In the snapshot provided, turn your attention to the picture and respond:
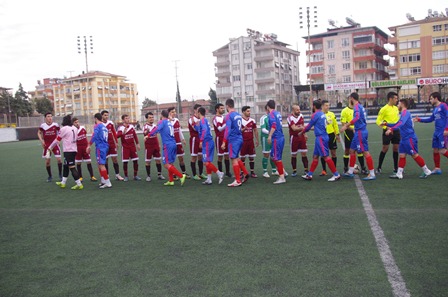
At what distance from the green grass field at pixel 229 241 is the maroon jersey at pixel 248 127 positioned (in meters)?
1.77

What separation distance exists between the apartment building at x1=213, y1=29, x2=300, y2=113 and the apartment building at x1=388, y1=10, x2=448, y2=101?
22.0 m

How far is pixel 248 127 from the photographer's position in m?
10.7

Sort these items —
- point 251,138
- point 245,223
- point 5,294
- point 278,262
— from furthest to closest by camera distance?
point 251,138
point 245,223
point 278,262
point 5,294

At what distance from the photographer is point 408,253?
186 inches

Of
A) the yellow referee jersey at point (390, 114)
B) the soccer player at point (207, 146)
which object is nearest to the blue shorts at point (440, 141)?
the yellow referee jersey at point (390, 114)

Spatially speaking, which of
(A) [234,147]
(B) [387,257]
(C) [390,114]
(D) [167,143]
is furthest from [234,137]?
(B) [387,257]

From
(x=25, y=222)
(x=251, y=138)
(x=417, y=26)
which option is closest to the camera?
(x=25, y=222)

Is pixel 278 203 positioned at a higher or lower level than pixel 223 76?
lower

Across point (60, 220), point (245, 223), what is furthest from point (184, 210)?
point (60, 220)

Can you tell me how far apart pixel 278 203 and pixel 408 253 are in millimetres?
3130

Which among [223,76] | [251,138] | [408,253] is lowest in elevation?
[408,253]

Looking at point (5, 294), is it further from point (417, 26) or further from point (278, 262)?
point (417, 26)

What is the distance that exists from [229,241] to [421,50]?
74.9 metres

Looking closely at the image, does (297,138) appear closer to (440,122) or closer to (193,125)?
(193,125)
